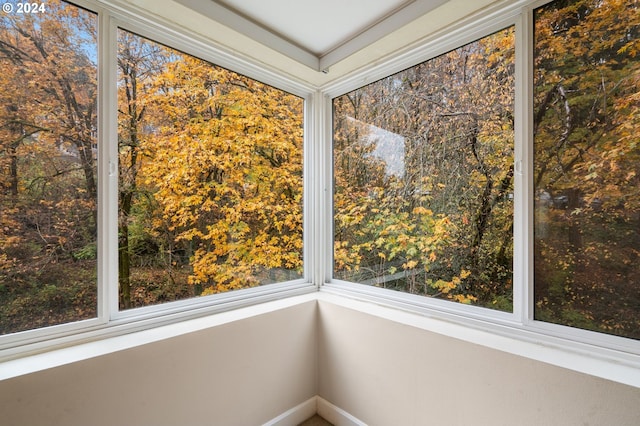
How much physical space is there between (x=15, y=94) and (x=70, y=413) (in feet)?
4.34

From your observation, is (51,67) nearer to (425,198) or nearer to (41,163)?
(41,163)

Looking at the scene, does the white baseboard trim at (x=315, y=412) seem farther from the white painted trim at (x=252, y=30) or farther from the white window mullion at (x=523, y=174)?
the white painted trim at (x=252, y=30)

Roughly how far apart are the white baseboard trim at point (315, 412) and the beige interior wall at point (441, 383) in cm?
4

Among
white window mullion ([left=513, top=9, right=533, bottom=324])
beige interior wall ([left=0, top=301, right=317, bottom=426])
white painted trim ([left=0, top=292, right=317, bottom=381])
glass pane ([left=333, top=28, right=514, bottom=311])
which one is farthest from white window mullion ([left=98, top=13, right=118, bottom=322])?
white window mullion ([left=513, top=9, right=533, bottom=324])

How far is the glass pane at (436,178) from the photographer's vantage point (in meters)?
1.52

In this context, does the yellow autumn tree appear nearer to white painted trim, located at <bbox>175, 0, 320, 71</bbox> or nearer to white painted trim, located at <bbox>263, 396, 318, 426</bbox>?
white painted trim, located at <bbox>175, 0, 320, 71</bbox>

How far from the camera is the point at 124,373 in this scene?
129 cm

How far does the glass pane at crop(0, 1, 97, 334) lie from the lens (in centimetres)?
123

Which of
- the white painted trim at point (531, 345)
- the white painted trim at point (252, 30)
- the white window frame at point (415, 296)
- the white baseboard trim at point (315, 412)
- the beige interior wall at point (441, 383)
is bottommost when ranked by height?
the white baseboard trim at point (315, 412)

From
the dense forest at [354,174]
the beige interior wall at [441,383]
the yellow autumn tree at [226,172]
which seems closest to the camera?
the beige interior wall at [441,383]

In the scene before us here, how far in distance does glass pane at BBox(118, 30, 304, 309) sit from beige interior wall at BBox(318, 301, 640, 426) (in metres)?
0.71

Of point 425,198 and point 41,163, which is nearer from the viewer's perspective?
point 41,163

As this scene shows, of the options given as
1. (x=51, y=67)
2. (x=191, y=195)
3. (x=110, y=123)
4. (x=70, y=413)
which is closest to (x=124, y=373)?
(x=70, y=413)

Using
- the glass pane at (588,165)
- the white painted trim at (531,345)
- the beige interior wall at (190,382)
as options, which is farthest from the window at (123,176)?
the glass pane at (588,165)
